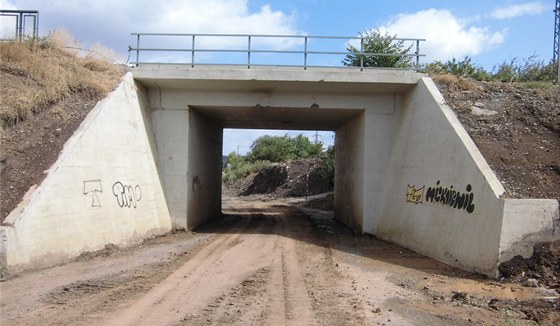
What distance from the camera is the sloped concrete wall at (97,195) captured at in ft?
29.2

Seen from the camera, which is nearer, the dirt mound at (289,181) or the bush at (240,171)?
the dirt mound at (289,181)

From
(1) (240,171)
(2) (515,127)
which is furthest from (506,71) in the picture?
(1) (240,171)

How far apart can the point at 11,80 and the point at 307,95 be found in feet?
28.5

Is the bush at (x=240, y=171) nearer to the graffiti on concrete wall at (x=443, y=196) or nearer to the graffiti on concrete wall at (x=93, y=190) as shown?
the graffiti on concrete wall at (x=443, y=196)

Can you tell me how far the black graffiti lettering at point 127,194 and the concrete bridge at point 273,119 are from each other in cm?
3

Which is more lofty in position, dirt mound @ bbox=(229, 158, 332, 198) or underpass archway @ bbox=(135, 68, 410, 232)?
underpass archway @ bbox=(135, 68, 410, 232)

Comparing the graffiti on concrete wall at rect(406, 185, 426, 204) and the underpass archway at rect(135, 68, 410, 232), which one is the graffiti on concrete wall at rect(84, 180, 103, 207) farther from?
the graffiti on concrete wall at rect(406, 185, 426, 204)

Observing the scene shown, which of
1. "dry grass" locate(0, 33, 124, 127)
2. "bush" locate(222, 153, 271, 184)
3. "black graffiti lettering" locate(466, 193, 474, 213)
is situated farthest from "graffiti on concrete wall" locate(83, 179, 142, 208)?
"bush" locate(222, 153, 271, 184)

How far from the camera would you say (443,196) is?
1134cm

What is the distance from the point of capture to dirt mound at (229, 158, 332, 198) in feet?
131

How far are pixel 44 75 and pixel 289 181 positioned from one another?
31.5 m

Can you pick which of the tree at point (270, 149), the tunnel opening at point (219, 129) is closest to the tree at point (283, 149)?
the tree at point (270, 149)

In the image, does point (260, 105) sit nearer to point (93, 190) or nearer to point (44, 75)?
point (44, 75)

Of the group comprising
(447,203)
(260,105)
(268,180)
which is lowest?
(268,180)
